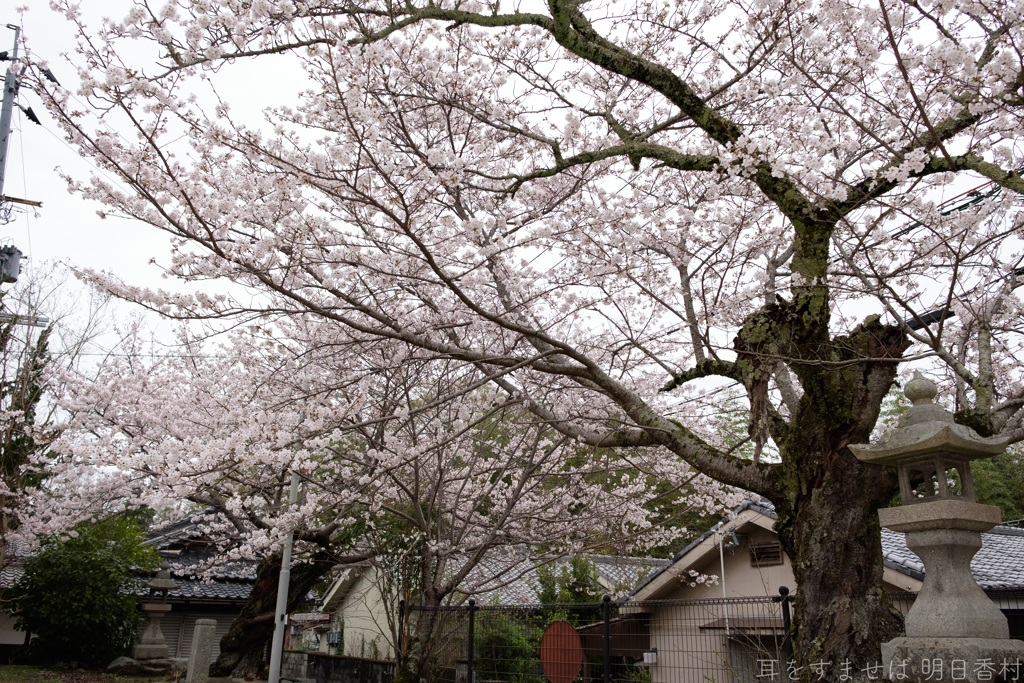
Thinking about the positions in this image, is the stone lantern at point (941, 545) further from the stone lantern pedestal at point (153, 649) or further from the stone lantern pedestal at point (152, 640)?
the stone lantern pedestal at point (152, 640)

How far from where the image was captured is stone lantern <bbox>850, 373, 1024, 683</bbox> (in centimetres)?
376

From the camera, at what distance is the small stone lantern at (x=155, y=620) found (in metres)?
13.5

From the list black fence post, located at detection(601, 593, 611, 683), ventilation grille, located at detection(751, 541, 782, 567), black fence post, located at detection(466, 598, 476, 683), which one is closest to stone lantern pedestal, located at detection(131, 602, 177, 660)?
black fence post, located at detection(466, 598, 476, 683)

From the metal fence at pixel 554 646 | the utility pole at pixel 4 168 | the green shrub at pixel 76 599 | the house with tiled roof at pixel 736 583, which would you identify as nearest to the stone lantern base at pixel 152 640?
the green shrub at pixel 76 599

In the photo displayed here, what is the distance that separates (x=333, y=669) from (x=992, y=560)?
43.2ft

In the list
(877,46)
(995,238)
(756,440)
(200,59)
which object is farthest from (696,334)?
(200,59)

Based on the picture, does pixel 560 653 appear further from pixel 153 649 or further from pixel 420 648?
pixel 153 649

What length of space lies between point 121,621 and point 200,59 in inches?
519

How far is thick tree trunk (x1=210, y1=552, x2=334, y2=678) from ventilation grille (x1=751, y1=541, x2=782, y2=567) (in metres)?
7.29

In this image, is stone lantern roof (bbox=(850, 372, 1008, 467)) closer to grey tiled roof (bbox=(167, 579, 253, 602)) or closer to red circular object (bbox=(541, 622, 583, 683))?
red circular object (bbox=(541, 622, 583, 683))

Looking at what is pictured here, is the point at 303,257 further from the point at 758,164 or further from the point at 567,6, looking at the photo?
the point at 758,164

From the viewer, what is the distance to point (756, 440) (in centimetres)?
531

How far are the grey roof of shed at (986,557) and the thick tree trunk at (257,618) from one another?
613 cm

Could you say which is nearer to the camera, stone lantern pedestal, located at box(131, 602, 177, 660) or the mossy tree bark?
the mossy tree bark
